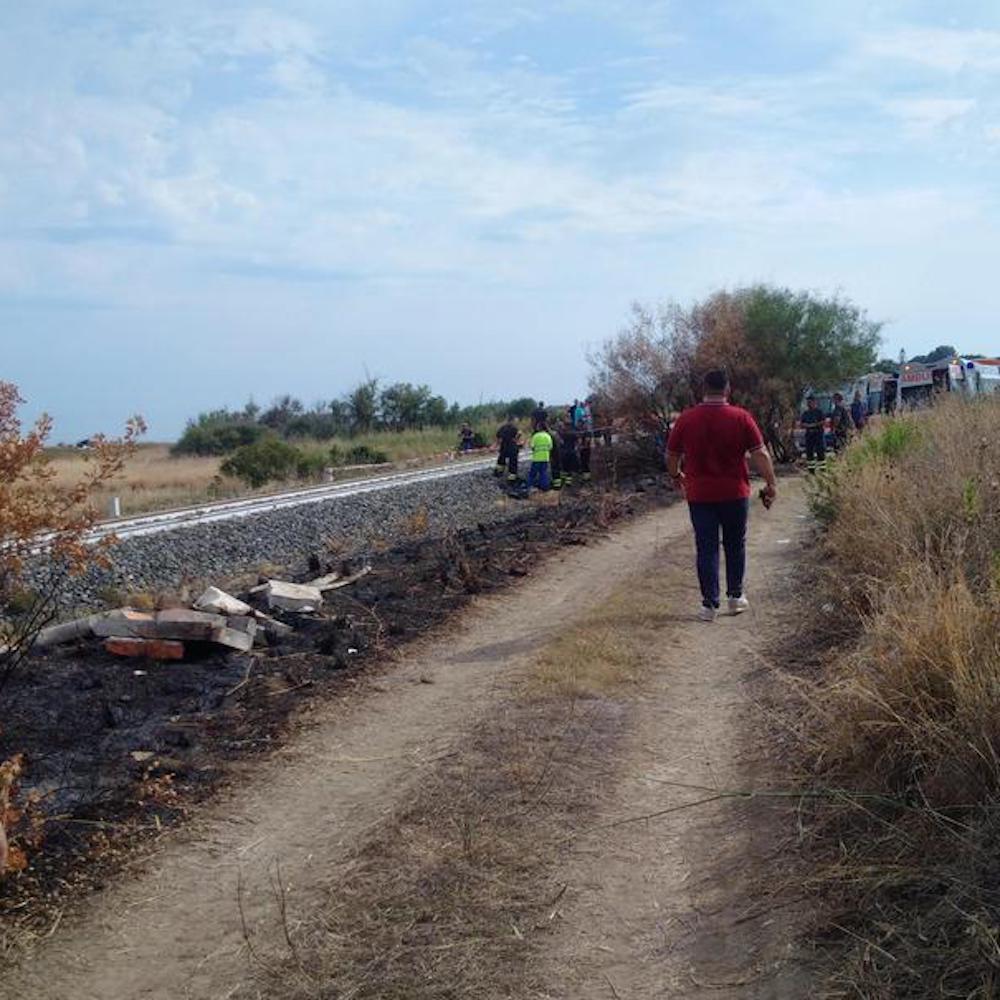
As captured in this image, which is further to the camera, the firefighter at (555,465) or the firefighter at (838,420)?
the firefighter at (555,465)

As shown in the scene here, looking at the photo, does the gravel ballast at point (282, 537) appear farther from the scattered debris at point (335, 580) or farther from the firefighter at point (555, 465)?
the scattered debris at point (335, 580)

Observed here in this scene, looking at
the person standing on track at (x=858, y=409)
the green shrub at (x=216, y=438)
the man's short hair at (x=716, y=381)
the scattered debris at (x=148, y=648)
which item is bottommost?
the scattered debris at (x=148, y=648)

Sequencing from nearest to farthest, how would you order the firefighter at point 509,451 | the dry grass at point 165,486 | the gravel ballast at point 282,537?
1. the gravel ballast at point 282,537
2. the firefighter at point 509,451
3. the dry grass at point 165,486

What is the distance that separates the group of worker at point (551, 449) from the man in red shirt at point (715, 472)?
1468 cm

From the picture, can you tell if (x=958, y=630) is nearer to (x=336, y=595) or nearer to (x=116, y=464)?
(x=116, y=464)

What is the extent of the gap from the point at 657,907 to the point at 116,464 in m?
3.12

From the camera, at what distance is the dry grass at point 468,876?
432cm

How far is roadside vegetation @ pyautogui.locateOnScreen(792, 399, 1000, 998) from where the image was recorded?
3730 mm

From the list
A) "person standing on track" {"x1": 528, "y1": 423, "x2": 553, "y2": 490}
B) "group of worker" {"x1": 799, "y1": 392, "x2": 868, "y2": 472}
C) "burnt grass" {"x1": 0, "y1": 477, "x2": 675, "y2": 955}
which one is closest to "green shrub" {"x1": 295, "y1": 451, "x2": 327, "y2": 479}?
"person standing on track" {"x1": 528, "y1": 423, "x2": 553, "y2": 490}

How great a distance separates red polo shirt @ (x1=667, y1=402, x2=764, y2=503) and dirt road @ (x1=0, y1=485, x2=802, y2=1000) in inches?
47.7

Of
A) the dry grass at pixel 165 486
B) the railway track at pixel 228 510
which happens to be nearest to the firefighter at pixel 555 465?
the railway track at pixel 228 510

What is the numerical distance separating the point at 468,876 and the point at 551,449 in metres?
20.6

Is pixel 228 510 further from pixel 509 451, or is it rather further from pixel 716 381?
A: pixel 716 381

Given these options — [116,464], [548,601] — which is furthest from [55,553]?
[548,601]
